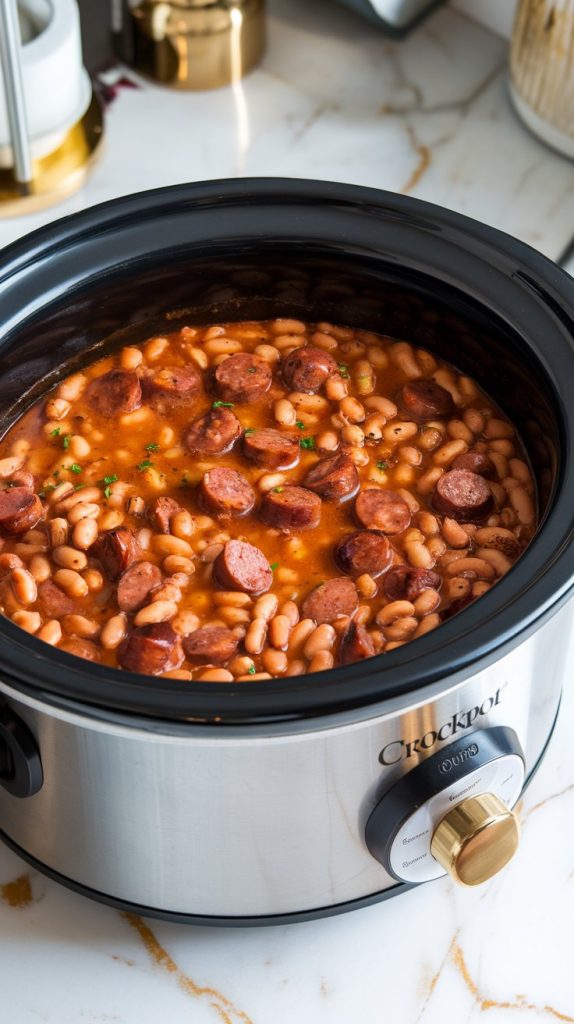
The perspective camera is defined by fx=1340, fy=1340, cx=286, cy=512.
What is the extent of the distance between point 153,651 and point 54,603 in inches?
6.1

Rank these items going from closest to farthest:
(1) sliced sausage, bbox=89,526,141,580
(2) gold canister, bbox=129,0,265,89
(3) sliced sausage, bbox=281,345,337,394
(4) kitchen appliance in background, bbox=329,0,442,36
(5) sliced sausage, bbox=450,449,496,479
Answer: (1) sliced sausage, bbox=89,526,141,580, (5) sliced sausage, bbox=450,449,496,479, (3) sliced sausage, bbox=281,345,337,394, (2) gold canister, bbox=129,0,265,89, (4) kitchen appliance in background, bbox=329,0,442,36

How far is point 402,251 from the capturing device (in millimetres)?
1677

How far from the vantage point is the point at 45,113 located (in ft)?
7.38

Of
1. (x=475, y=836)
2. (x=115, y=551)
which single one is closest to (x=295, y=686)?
(x=475, y=836)

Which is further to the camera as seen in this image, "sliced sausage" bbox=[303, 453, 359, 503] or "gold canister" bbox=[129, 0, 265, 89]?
"gold canister" bbox=[129, 0, 265, 89]

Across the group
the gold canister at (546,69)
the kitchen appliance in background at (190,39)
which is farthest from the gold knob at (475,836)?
the kitchen appliance in background at (190,39)

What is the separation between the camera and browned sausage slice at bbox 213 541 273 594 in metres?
1.53

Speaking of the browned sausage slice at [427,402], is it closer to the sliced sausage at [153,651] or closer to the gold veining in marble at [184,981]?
the sliced sausage at [153,651]

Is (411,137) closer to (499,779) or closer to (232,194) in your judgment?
(232,194)

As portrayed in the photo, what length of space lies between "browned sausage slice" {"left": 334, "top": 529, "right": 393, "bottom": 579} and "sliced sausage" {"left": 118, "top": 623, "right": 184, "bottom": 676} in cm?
23

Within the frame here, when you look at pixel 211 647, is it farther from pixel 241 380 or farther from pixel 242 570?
pixel 241 380

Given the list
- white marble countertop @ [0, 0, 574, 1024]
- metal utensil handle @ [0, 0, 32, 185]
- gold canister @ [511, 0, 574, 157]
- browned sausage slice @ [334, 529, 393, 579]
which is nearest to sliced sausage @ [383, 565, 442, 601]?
browned sausage slice @ [334, 529, 393, 579]

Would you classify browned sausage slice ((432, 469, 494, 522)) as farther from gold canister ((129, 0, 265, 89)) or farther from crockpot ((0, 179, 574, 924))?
gold canister ((129, 0, 265, 89))

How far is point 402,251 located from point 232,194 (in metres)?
0.23
